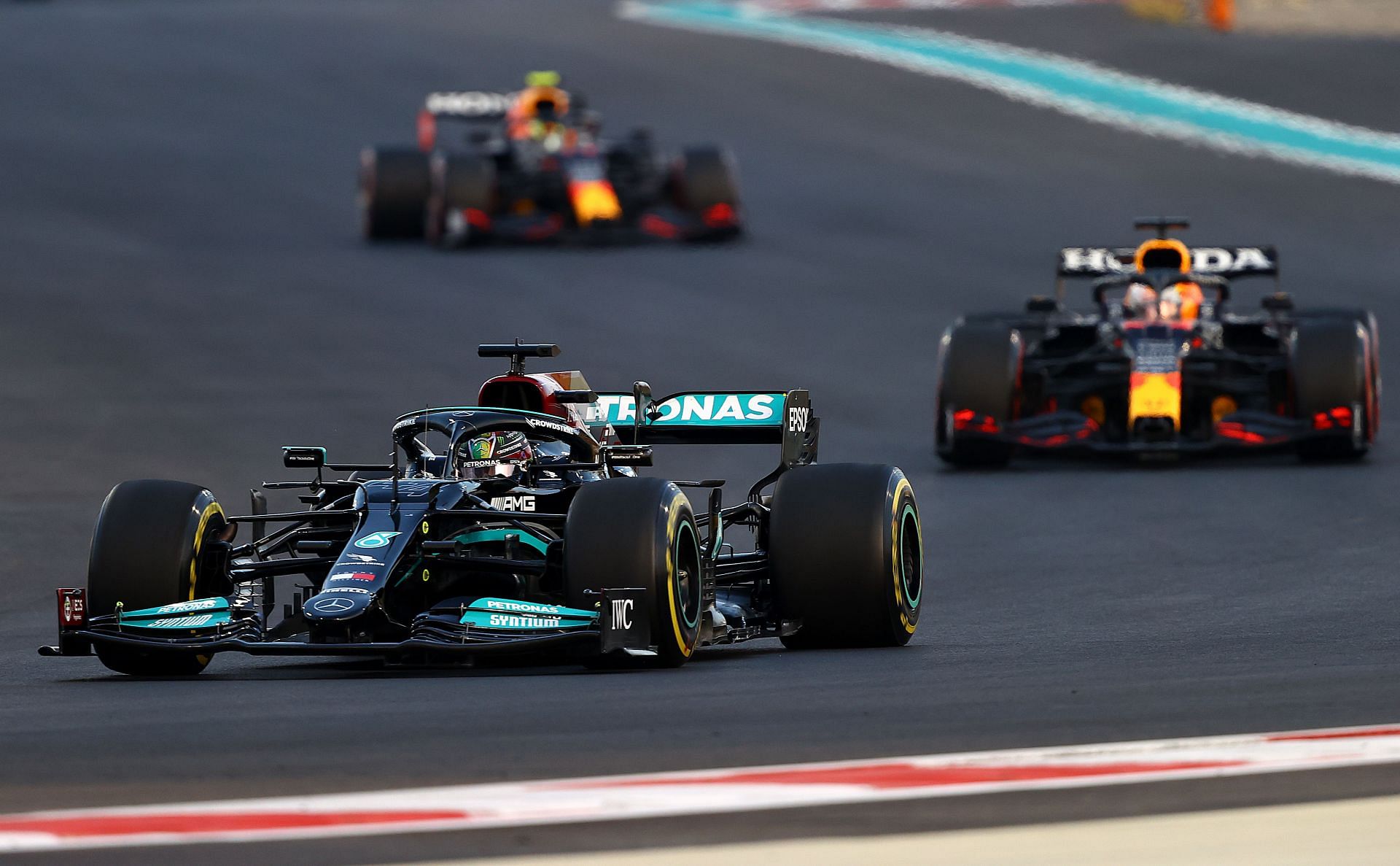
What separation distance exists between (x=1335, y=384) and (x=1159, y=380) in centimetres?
136

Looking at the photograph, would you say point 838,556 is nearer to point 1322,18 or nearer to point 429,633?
point 429,633

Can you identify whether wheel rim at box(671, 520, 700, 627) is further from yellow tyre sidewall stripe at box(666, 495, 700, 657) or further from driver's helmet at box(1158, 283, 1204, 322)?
driver's helmet at box(1158, 283, 1204, 322)

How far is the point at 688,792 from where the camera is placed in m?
7.44

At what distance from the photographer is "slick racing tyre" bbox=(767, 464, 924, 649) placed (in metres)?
11.6

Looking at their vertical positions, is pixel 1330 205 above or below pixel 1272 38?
below

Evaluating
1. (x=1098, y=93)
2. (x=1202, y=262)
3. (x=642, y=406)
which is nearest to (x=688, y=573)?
(x=642, y=406)

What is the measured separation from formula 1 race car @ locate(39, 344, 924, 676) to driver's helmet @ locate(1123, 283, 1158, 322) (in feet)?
29.0

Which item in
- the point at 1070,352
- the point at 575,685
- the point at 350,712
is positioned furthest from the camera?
the point at 1070,352

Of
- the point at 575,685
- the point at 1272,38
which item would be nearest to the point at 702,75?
the point at 1272,38

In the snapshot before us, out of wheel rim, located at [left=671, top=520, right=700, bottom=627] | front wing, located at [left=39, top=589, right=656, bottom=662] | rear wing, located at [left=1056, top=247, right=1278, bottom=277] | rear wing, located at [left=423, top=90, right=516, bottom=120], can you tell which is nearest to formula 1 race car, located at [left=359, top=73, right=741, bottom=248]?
rear wing, located at [left=423, top=90, right=516, bottom=120]

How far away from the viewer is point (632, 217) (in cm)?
3294

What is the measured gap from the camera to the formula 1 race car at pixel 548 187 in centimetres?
3216

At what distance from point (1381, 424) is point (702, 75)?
81.3 feet

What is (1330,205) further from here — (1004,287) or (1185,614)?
(1185,614)
